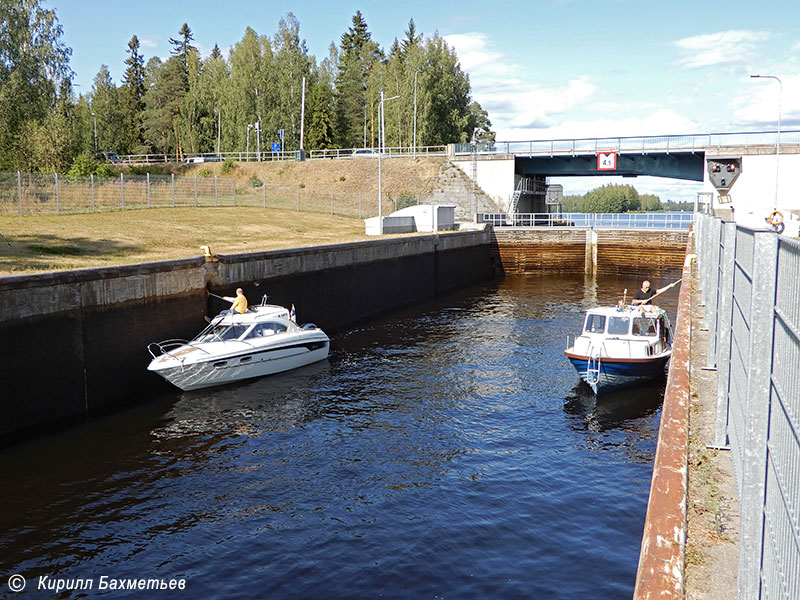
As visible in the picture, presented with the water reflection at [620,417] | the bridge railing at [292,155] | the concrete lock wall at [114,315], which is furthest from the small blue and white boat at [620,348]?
the bridge railing at [292,155]

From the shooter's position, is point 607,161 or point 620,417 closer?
point 620,417

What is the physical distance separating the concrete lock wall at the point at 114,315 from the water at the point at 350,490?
1.00 m

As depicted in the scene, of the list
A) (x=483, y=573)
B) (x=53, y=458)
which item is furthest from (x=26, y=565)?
(x=483, y=573)

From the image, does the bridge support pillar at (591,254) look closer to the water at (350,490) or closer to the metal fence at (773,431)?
the water at (350,490)

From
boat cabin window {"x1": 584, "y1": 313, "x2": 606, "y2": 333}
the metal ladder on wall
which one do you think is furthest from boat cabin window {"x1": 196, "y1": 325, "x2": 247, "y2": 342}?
boat cabin window {"x1": 584, "y1": 313, "x2": 606, "y2": 333}

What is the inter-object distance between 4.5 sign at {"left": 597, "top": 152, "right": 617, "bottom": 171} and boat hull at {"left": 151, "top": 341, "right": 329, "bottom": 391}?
41.5 meters

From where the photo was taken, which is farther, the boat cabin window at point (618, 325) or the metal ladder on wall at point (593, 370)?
the boat cabin window at point (618, 325)

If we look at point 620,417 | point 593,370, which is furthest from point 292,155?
point 620,417

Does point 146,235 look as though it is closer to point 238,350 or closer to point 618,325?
point 238,350

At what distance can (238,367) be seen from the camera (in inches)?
823

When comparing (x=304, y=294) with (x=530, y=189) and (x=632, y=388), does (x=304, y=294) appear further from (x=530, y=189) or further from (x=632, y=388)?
(x=530, y=189)

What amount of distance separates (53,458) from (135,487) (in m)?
2.64

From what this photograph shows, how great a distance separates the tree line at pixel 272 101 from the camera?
84625 millimetres

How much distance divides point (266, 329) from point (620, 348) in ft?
35.0
